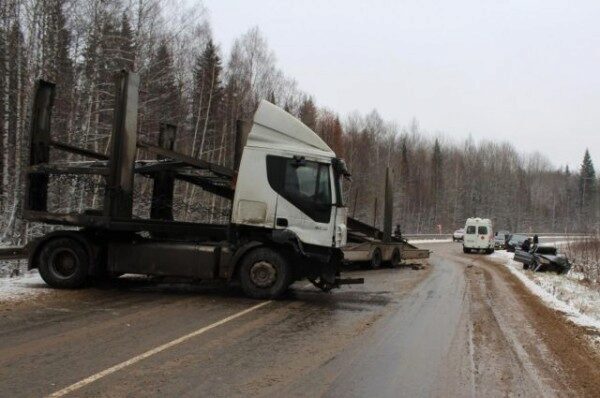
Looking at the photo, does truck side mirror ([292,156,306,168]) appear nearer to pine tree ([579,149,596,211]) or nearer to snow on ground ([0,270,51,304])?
snow on ground ([0,270,51,304])

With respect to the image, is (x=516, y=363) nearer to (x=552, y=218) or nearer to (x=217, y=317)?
(x=217, y=317)

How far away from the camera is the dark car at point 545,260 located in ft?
72.4

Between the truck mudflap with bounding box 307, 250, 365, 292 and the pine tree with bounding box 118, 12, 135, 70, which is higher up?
the pine tree with bounding box 118, 12, 135, 70

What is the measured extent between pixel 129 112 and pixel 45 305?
407 cm

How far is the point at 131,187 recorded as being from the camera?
37.3 feet

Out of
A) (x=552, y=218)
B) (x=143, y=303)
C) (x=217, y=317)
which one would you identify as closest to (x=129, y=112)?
(x=143, y=303)

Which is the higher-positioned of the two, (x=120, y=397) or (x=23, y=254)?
(x=23, y=254)

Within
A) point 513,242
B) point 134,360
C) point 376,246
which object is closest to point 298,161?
point 134,360

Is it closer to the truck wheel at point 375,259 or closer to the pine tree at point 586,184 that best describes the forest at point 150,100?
the truck wheel at point 375,259

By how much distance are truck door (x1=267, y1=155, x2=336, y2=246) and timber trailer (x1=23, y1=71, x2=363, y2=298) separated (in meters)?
0.02

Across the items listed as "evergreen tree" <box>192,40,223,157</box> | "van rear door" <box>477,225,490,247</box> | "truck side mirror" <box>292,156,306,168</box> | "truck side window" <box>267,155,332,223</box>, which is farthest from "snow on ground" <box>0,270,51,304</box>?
"van rear door" <box>477,225,490,247</box>

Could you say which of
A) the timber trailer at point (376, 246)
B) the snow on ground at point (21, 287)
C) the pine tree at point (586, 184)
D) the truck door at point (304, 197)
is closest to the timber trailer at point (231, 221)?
the truck door at point (304, 197)

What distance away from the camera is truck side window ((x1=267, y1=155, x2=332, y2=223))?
1068 cm

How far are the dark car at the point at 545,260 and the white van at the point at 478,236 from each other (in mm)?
11818
